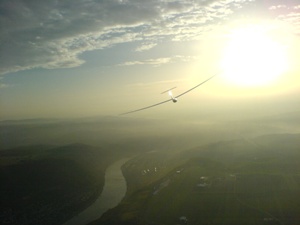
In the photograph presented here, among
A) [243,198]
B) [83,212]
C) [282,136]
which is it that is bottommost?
[83,212]

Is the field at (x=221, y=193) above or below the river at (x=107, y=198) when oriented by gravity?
above

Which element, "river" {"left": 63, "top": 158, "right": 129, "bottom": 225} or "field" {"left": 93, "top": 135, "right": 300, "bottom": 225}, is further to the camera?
"river" {"left": 63, "top": 158, "right": 129, "bottom": 225}

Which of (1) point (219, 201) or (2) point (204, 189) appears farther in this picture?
(2) point (204, 189)

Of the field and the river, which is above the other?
A: the field

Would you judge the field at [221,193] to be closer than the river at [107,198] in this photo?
Yes

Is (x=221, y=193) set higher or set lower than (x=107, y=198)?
higher

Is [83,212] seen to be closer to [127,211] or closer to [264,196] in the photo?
[127,211]

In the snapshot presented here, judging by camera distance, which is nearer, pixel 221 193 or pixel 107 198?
pixel 221 193

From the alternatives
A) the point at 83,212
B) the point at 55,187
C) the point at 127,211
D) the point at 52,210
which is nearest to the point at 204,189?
the point at 127,211
